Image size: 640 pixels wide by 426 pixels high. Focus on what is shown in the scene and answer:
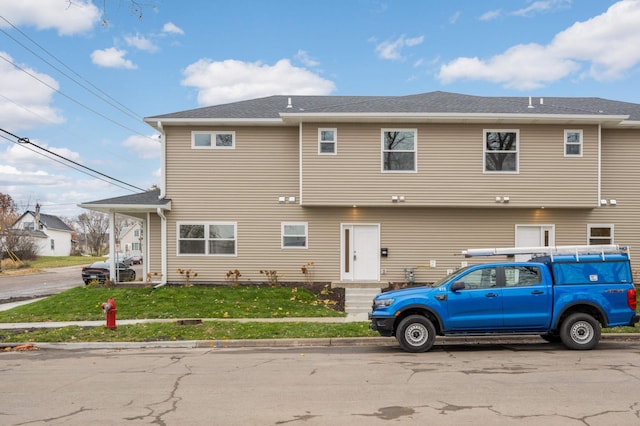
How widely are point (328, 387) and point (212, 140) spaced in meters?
13.5

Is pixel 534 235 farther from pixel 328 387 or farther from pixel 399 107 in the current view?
pixel 328 387

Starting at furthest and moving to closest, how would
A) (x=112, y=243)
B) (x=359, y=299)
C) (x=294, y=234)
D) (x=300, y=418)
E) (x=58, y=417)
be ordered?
(x=294, y=234) → (x=112, y=243) → (x=359, y=299) → (x=58, y=417) → (x=300, y=418)

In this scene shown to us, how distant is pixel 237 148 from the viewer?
19.0 meters

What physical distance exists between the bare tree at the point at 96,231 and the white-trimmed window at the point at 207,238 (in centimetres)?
8026

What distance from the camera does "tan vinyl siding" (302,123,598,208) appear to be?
58.4ft

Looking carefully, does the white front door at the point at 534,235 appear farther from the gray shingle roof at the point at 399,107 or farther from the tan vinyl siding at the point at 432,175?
the gray shingle roof at the point at 399,107

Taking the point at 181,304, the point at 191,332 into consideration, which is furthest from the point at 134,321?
the point at 191,332

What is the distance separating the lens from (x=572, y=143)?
17812mm

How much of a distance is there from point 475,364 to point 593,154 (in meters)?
12.0

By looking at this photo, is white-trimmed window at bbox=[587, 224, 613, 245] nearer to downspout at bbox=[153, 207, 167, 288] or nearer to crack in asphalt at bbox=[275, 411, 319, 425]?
downspout at bbox=[153, 207, 167, 288]

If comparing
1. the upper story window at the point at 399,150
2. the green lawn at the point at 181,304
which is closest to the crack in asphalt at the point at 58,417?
the green lawn at the point at 181,304

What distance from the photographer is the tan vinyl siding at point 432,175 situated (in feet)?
58.4

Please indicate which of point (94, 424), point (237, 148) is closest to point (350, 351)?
point (94, 424)

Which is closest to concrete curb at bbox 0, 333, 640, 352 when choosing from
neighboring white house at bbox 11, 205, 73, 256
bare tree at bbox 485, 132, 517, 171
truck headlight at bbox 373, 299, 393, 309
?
truck headlight at bbox 373, 299, 393, 309
